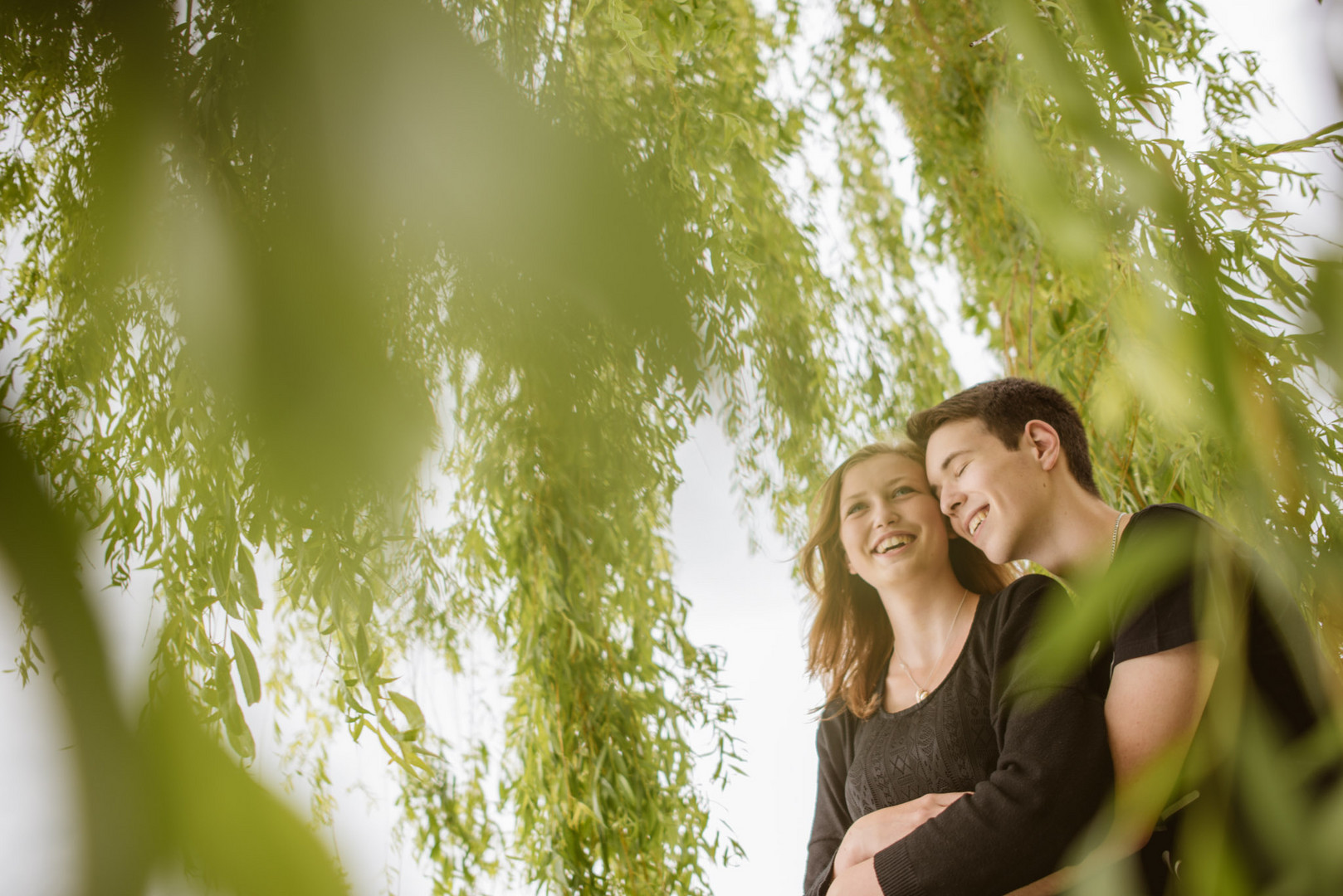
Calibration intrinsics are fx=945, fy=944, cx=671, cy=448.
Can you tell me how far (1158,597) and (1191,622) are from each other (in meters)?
0.04

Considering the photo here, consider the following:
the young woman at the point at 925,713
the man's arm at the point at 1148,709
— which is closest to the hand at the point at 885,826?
the young woman at the point at 925,713

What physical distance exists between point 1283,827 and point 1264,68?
3.75 feet

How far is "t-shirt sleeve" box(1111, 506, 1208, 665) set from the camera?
841 mm

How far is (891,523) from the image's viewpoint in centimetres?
124

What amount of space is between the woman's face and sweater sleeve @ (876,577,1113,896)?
0.29 meters

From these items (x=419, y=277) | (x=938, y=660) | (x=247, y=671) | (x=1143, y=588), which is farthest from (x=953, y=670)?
(x=419, y=277)

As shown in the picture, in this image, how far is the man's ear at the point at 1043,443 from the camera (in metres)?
1.10

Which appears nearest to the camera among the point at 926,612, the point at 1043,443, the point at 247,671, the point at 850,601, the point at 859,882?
Result: the point at 247,671

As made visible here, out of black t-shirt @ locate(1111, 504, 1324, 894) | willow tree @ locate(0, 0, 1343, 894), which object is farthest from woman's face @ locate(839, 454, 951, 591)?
black t-shirt @ locate(1111, 504, 1324, 894)

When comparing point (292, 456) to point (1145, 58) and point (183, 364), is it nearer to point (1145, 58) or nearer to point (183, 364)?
point (183, 364)

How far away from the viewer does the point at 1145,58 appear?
31.0 inches

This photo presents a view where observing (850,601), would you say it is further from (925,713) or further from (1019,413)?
(1019,413)

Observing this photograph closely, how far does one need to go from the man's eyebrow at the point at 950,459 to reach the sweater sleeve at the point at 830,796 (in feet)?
1.24

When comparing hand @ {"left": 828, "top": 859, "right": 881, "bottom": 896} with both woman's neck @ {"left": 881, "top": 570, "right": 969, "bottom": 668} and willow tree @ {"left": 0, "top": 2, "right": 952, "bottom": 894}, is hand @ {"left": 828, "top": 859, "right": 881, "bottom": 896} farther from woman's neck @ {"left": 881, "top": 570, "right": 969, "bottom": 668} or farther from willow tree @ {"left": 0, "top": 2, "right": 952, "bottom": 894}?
willow tree @ {"left": 0, "top": 2, "right": 952, "bottom": 894}
